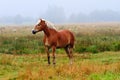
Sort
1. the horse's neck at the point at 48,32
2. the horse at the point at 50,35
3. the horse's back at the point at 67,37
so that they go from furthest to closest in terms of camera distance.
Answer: the horse's back at the point at 67,37
the horse's neck at the point at 48,32
the horse at the point at 50,35

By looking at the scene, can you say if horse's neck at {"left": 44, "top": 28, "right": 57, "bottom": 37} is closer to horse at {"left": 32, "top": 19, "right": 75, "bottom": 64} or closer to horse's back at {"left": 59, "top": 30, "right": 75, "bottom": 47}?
horse at {"left": 32, "top": 19, "right": 75, "bottom": 64}

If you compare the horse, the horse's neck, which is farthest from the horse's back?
the horse's neck

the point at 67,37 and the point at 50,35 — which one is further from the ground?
the point at 50,35

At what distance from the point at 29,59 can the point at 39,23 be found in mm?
4512

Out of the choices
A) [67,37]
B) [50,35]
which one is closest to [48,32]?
[50,35]

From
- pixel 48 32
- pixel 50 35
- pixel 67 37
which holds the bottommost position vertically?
pixel 67 37

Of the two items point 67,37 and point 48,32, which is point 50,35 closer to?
point 48,32

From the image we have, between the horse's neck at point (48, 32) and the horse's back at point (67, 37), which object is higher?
the horse's neck at point (48, 32)

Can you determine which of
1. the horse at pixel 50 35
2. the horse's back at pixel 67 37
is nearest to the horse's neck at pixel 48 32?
the horse at pixel 50 35

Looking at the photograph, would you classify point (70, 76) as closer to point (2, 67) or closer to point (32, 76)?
point (32, 76)

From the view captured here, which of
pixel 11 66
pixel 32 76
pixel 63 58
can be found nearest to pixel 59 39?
pixel 11 66

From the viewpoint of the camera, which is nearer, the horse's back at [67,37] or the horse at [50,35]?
the horse at [50,35]

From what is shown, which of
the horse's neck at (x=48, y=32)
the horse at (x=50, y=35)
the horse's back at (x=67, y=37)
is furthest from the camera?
the horse's back at (x=67, y=37)

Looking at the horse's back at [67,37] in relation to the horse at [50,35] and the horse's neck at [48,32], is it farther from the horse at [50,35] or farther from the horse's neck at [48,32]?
the horse's neck at [48,32]
